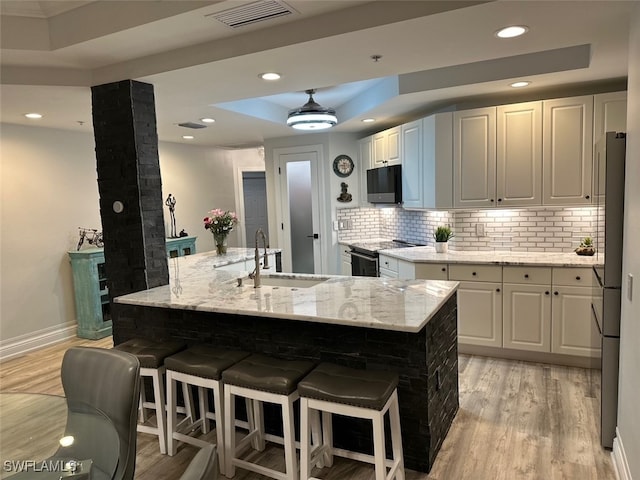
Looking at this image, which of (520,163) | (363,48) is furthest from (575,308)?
(363,48)

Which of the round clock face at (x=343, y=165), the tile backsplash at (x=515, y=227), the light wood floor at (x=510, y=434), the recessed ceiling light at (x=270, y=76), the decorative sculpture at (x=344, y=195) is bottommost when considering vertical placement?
the light wood floor at (x=510, y=434)

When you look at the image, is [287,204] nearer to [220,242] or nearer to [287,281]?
[220,242]

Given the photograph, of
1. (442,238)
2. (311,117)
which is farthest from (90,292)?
(442,238)

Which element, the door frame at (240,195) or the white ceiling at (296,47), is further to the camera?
the door frame at (240,195)

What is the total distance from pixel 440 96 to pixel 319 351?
264 centimetres

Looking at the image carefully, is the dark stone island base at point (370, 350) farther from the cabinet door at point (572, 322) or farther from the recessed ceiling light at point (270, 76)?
the recessed ceiling light at point (270, 76)

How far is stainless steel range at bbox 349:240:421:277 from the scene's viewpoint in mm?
4836

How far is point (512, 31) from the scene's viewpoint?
2.26 meters

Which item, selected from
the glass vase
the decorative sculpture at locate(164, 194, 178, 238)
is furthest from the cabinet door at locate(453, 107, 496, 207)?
the decorative sculpture at locate(164, 194, 178, 238)

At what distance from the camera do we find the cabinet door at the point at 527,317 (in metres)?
3.58

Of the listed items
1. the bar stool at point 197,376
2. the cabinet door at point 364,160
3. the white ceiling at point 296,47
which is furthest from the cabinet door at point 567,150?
the bar stool at point 197,376

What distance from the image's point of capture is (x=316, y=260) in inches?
236

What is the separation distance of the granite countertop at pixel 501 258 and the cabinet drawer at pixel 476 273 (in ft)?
0.19

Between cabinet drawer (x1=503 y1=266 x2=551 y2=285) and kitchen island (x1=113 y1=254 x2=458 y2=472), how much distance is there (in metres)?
1.12
